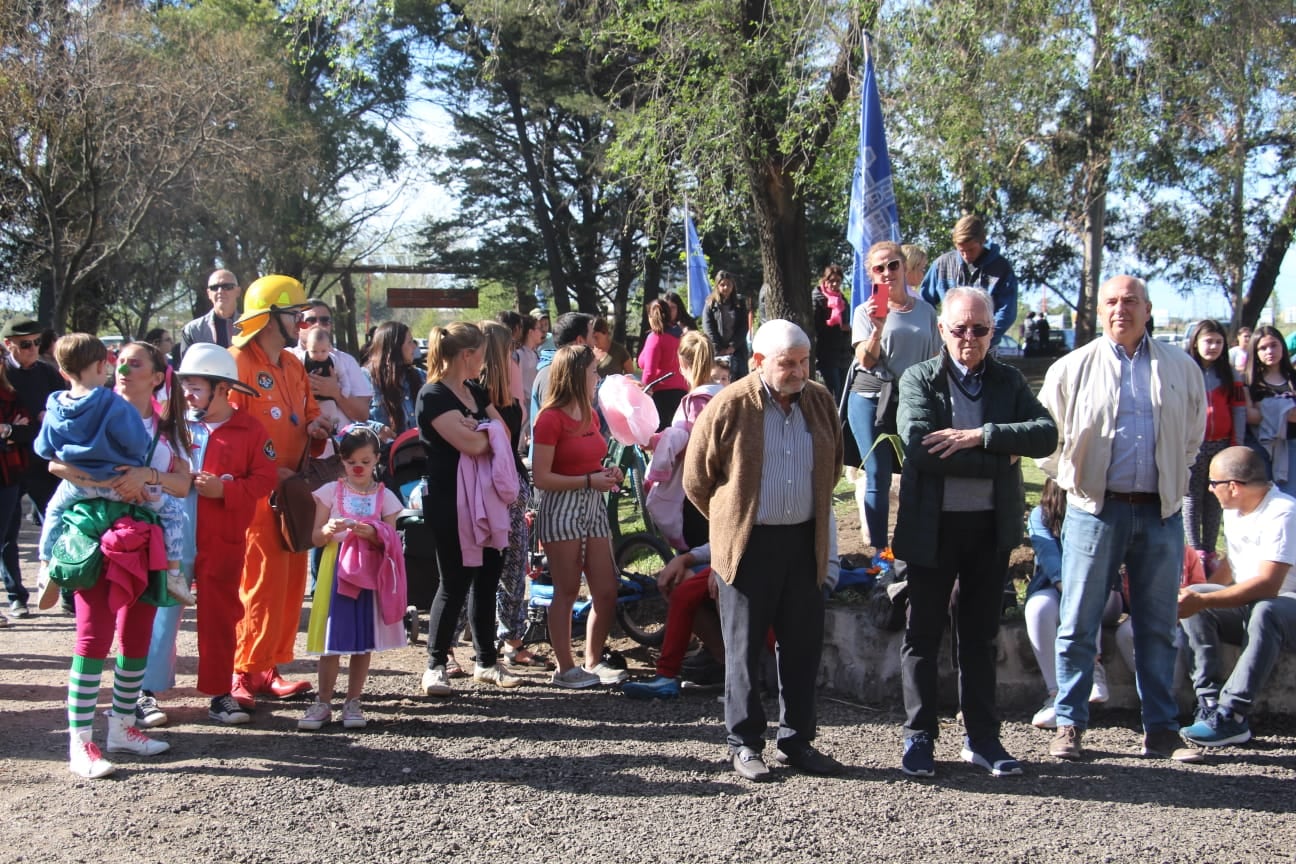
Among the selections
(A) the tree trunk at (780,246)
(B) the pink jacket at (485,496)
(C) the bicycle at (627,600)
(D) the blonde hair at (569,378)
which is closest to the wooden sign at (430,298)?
(A) the tree trunk at (780,246)

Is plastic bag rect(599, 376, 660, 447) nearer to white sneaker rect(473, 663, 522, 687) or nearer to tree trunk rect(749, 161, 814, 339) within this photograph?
white sneaker rect(473, 663, 522, 687)

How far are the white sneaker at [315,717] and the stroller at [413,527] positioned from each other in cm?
130

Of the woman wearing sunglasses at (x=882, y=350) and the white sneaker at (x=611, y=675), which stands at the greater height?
the woman wearing sunglasses at (x=882, y=350)

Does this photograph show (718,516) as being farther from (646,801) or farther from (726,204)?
(726,204)

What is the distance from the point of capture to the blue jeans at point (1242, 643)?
5.33 m

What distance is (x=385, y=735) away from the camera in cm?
551

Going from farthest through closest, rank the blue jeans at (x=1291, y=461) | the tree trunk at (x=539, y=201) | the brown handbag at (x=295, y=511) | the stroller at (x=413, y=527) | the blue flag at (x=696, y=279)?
the tree trunk at (x=539, y=201) < the blue flag at (x=696, y=279) < the blue jeans at (x=1291, y=461) < the stroller at (x=413, y=527) < the brown handbag at (x=295, y=511)

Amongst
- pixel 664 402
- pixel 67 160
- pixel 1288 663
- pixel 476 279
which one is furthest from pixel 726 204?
pixel 476 279

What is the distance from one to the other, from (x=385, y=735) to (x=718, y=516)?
6.33 feet

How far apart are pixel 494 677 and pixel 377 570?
42.7 inches

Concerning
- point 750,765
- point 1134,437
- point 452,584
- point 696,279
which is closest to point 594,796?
point 750,765

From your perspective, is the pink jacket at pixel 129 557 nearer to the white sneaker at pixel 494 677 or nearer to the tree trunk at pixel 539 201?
the white sneaker at pixel 494 677

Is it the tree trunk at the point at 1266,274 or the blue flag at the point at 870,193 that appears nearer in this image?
the blue flag at the point at 870,193

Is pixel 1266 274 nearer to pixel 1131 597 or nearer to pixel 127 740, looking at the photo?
pixel 1131 597
